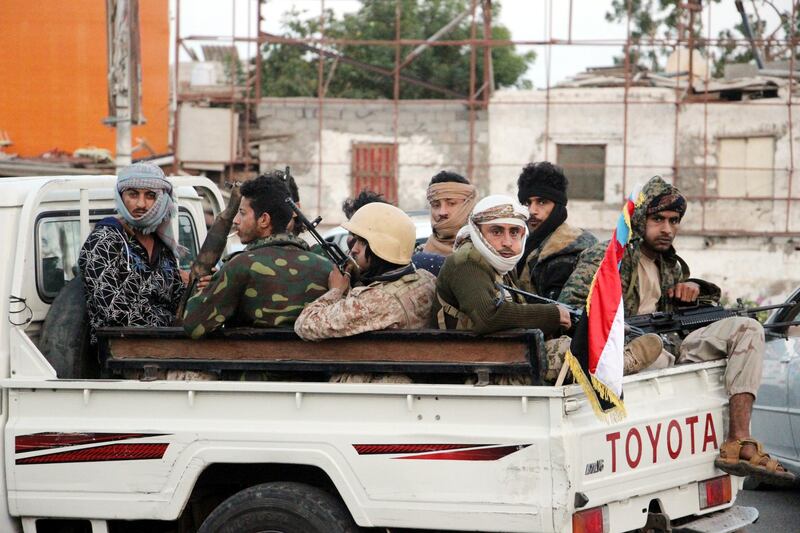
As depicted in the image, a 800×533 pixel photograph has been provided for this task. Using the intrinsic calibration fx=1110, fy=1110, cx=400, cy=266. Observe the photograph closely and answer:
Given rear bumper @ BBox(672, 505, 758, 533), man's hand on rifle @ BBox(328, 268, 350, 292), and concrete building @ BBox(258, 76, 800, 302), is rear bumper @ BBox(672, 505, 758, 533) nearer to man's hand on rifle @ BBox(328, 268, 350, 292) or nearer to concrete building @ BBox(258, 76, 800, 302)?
man's hand on rifle @ BBox(328, 268, 350, 292)

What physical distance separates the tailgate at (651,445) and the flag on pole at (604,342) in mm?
67

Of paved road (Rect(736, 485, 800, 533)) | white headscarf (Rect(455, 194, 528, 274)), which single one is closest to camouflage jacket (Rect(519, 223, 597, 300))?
white headscarf (Rect(455, 194, 528, 274))

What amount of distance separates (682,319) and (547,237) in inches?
42.5

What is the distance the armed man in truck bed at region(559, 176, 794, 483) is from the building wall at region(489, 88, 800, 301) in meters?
17.6

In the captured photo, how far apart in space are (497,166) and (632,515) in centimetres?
1934

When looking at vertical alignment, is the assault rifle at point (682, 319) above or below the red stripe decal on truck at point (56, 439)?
above

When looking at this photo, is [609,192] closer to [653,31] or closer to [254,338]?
[653,31]

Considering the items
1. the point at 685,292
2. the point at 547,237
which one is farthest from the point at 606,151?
the point at 685,292

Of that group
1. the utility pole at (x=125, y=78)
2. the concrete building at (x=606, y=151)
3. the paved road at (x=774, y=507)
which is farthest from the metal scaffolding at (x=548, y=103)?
the paved road at (x=774, y=507)

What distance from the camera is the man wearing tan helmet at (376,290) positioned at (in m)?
4.21

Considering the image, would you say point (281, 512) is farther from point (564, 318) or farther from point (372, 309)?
point (564, 318)

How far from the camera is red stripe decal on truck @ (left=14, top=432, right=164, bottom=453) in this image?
4301 millimetres

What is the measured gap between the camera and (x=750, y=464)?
4363 millimetres

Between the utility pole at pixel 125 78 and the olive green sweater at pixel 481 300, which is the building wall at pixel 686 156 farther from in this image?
the olive green sweater at pixel 481 300
